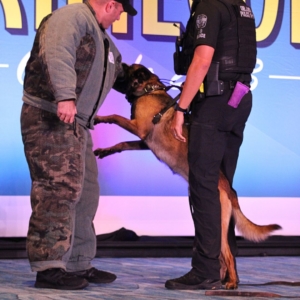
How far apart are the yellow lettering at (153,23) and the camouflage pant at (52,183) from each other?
78.5 inches

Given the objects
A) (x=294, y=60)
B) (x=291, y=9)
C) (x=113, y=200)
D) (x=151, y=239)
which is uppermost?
(x=291, y=9)

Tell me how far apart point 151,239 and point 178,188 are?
0.47 metres

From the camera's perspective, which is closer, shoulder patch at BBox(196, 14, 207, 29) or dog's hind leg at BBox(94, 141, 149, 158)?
shoulder patch at BBox(196, 14, 207, 29)

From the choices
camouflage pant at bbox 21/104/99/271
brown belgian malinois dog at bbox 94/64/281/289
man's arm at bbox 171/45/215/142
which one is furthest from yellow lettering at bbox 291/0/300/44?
camouflage pant at bbox 21/104/99/271

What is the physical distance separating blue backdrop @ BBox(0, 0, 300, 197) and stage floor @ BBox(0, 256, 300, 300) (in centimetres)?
59

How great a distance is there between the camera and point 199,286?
324cm

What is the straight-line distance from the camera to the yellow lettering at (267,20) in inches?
204

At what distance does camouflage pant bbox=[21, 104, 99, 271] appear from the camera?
3105mm

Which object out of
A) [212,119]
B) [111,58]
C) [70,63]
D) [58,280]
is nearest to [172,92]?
[111,58]

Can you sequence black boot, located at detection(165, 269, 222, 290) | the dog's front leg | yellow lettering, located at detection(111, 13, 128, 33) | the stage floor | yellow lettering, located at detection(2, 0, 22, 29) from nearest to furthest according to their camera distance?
1. the stage floor
2. black boot, located at detection(165, 269, 222, 290)
3. the dog's front leg
4. yellow lettering, located at detection(2, 0, 22, 29)
5. yellow lettering, located at detection(111, 13, 128, 33)

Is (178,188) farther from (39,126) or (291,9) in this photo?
(39,126)

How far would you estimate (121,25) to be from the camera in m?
4.98

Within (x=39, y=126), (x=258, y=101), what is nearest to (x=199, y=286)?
(x=39, y=126)

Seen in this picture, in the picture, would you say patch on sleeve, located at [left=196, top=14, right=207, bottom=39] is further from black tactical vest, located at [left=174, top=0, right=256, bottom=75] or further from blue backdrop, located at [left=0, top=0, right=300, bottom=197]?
blue backdrop, located at [left=0, top=0, right=300, bottom=197]
